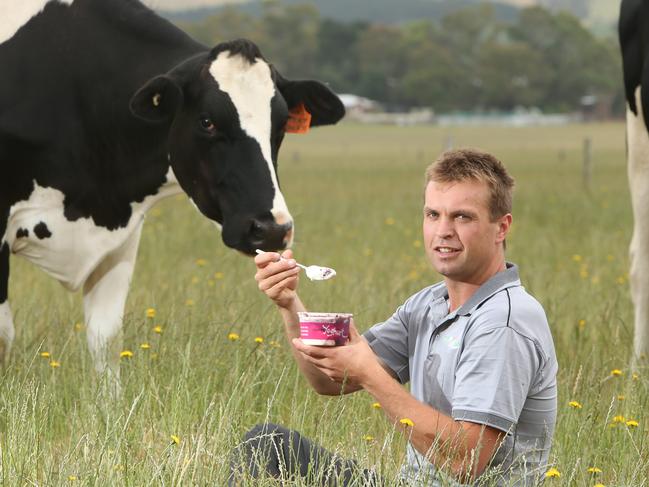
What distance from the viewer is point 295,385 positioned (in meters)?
4.88

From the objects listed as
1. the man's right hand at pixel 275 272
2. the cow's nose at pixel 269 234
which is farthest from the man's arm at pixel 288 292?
the cow's nose at pixel 269 234

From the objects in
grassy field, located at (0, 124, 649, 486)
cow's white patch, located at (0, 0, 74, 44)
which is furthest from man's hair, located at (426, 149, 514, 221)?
cow's white patch, located at (0, 0, 74, 44)

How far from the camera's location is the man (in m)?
3.16

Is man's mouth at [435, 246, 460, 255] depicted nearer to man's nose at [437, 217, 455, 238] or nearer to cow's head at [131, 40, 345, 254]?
man's nose at [437, 217, 455, 238]

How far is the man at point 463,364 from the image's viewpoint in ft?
10.4

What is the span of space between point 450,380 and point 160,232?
367 inches

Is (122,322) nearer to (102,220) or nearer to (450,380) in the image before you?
(102,220)

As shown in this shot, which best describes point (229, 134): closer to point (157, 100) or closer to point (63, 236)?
point (157, 100)

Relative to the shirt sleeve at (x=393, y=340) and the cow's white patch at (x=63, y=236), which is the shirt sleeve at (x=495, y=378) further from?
the cow's white patch at (x=63, y=236)

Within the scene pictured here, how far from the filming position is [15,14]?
596 cm

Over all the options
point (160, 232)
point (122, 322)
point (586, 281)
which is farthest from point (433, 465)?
point (160, 232)

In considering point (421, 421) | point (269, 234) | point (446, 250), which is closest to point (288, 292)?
point (446, 250)

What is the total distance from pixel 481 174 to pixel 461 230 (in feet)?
0.55

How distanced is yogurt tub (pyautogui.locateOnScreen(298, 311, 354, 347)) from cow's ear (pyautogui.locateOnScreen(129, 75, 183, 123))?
2562 mm
